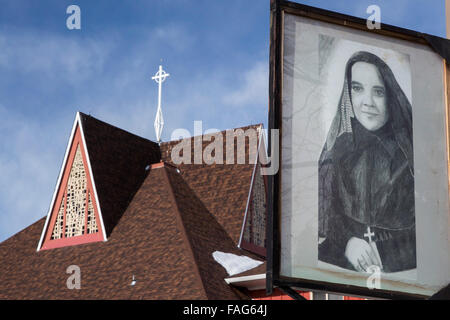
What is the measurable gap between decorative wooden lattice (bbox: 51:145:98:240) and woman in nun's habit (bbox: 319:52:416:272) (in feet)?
48.3

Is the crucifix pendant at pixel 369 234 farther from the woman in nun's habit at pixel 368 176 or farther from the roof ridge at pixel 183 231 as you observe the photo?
the roof ridge at pixel 183 231

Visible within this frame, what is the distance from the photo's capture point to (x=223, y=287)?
64.1 feet

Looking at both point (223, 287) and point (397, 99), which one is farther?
point (223, 287)

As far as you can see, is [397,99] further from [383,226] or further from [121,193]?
[121,193]

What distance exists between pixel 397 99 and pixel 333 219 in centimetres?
181

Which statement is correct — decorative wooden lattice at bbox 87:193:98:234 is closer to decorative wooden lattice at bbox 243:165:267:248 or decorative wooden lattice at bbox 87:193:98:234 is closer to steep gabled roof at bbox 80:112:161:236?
steep gabled roof at bbox 80:112:161:236

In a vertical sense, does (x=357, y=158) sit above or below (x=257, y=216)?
above

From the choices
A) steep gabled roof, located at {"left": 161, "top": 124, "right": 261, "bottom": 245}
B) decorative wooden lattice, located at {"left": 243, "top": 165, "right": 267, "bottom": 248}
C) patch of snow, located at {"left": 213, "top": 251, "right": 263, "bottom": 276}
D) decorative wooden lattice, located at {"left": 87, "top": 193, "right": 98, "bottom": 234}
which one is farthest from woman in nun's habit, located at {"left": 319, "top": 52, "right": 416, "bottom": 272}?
decorative wooden lattice, located at {"left": 87, "top": 193, "right": 98, "bottom": 234}

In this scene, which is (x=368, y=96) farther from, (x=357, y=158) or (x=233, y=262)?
(x=233, y=262)

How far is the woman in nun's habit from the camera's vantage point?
26.7 feet

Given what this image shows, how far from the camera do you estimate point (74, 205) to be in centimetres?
2284

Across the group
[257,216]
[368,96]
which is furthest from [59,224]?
[368,96]

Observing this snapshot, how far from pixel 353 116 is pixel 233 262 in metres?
12.6

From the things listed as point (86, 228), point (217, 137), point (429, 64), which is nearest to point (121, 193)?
point (86, 228)
